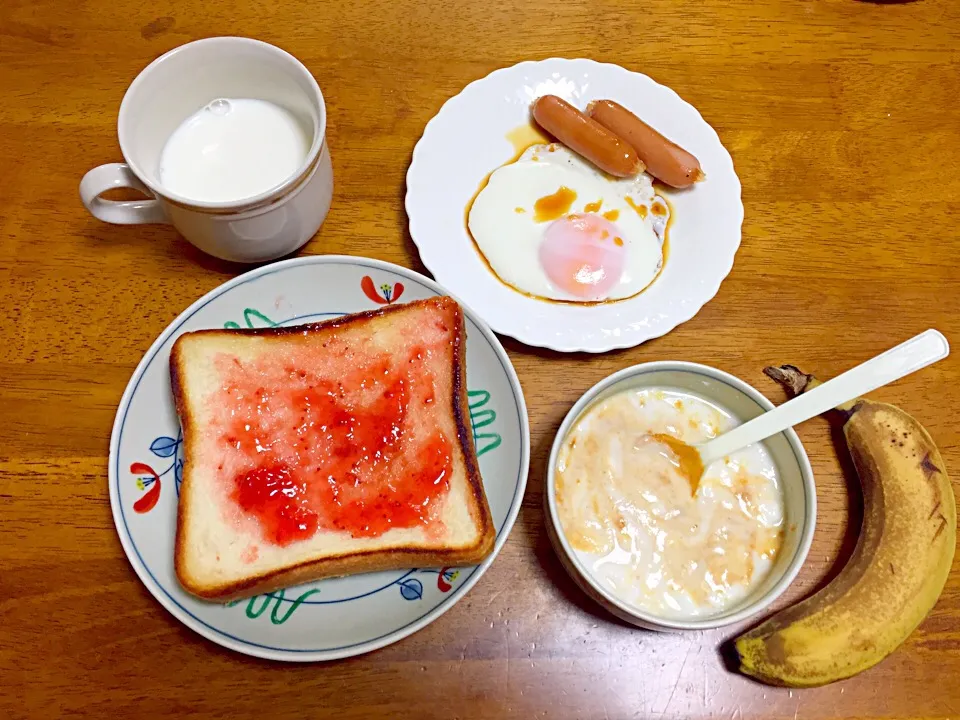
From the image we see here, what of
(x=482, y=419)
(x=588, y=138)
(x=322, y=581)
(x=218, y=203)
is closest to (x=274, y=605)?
(x=322, y=581)

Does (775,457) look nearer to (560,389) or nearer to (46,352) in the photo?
(560,389)

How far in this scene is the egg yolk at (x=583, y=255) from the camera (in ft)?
5.65

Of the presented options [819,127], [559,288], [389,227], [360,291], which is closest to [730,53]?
[819,127]

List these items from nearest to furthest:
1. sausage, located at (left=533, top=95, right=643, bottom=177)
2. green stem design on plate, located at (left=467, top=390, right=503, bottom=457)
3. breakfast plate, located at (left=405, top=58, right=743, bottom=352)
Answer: green stem design on plate, located at (left=467, top=390, right=503, bottom=457) < breakfast plate, located at (left=405, top=58, right=743, bottom=352) < sausage, located at (left=533, top=95, right=643, bottom=177)

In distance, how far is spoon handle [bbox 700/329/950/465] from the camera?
50.2 inches

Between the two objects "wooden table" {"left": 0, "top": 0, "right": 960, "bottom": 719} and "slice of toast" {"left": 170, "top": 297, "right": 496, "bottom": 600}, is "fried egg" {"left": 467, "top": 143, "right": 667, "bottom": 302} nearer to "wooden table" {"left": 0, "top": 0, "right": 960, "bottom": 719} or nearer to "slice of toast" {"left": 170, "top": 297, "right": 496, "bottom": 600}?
"wooden table" {"left": 0, "top": 0, "right": 960, "bottom": 719}

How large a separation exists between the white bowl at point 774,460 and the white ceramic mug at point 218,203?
76cm

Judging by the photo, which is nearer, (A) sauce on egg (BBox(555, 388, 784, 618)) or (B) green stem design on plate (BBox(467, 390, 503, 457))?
(A) sauce on egg (BBox(555, 388, 784, 618))

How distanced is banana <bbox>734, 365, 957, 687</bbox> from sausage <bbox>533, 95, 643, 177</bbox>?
26.9 inches

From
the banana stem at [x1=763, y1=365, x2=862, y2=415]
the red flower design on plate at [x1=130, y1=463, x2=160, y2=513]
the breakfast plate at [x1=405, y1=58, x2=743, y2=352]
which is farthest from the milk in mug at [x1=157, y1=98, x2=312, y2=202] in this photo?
the banana stem at [x1=763, y1=365, x2=862, y2=415]

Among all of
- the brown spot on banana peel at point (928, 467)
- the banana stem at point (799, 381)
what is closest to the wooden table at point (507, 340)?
the banana stem at point (799, 381)

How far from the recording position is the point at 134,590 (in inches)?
58.1

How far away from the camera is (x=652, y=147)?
1.77 meters

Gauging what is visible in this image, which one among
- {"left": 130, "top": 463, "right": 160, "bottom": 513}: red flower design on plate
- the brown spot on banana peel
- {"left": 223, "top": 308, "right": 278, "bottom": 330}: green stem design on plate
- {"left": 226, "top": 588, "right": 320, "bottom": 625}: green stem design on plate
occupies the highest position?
{"left": 223, "top": 308, "right": 278, "bottom": 330}: green stem design on plate
